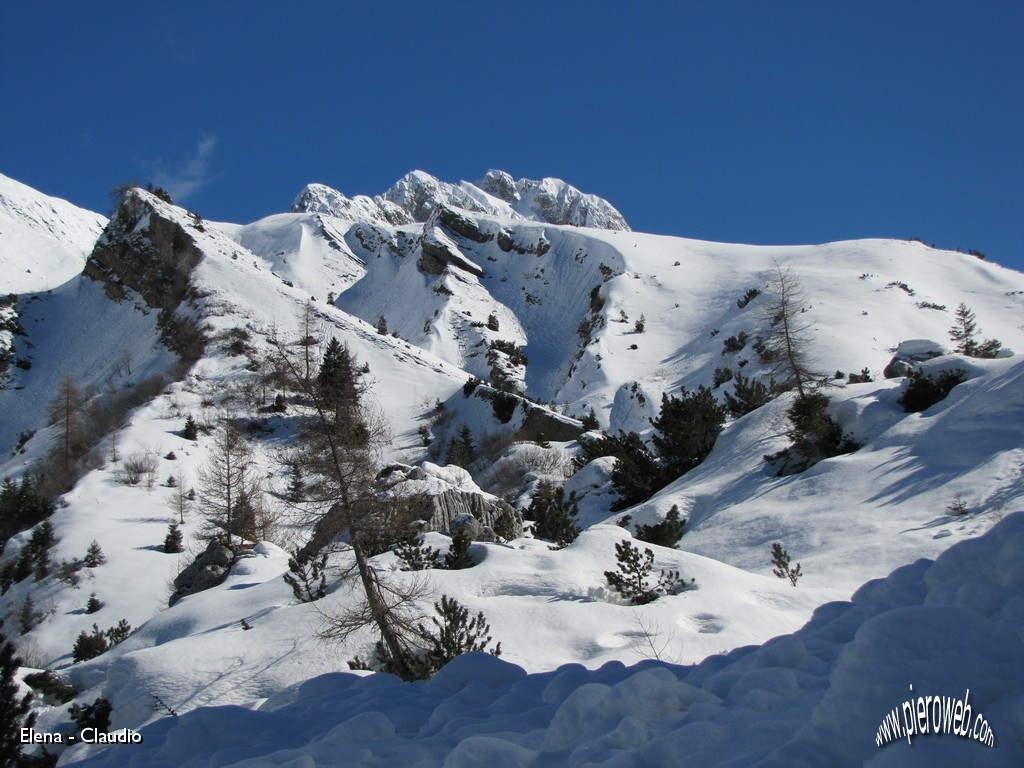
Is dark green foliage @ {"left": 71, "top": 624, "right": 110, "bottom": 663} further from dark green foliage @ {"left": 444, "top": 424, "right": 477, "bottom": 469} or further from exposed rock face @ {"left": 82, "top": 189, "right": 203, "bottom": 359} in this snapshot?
exposed rock face @ {"left": 82, "top": 189, "right": 203, "bottom": 359}

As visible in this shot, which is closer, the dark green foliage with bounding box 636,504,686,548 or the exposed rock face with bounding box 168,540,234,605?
the dark green foliage with bounding box 636,504,686,548

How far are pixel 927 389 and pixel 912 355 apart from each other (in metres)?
4.61

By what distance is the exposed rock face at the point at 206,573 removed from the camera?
1360 cm

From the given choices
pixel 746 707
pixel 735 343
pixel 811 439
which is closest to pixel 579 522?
pixel 811 439

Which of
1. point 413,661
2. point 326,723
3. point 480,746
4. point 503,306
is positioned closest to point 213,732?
point 326,723

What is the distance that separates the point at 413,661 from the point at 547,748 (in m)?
4.68

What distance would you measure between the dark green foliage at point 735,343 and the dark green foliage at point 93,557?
103 ft

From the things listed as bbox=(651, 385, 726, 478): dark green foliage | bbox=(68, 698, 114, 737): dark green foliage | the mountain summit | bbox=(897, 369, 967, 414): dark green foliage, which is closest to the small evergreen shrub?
bbox=(68, 698, 114, 737): dark green foliage

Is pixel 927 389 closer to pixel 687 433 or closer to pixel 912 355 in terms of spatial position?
pixel 912 355

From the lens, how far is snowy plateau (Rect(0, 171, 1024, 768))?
260 centimetres

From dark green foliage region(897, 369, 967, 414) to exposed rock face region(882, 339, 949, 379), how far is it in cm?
285

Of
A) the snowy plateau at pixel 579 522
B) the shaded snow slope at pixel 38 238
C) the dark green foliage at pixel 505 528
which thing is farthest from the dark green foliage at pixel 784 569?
the shaded snow slope at pixel 38 238

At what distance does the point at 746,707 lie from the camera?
2.71 meters

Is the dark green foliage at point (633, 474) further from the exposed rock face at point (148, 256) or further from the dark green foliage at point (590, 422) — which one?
the exposed rock face at point (148, 256)
